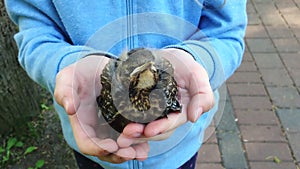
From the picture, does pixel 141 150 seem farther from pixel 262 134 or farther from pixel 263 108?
pixel 263 108

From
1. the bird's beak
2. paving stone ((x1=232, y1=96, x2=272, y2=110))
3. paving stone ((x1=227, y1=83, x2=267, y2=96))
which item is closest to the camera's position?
the bird's beak

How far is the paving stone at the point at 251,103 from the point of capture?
246 cm

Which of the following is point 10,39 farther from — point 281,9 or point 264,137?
point 281,9

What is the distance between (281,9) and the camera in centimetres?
352

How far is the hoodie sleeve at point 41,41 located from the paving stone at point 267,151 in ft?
4.39

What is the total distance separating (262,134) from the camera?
2275 mm

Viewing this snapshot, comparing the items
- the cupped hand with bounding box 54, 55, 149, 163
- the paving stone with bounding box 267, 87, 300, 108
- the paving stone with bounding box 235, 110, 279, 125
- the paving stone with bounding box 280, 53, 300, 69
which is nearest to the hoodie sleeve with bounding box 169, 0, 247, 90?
the cupped hand with bounding box 54, 55, 149, 163

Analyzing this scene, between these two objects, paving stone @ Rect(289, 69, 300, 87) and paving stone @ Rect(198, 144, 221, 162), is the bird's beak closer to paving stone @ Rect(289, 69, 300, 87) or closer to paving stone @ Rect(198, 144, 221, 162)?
paving stone @ Rect(198, 144, 221, 162)

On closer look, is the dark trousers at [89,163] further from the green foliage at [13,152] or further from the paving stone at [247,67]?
the paving stone at [247,67]

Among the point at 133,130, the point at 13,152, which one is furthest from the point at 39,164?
the point at 133,130

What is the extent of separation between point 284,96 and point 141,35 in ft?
5.91

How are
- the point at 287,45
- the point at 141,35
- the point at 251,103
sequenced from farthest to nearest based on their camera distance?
the point at 287,45 < the point at 251,103 < the point at 141,35

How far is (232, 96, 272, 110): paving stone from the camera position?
8.07 feet

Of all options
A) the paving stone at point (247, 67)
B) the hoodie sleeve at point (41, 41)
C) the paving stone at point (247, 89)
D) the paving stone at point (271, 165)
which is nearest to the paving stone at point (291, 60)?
the paving stone at point (247, 67)
